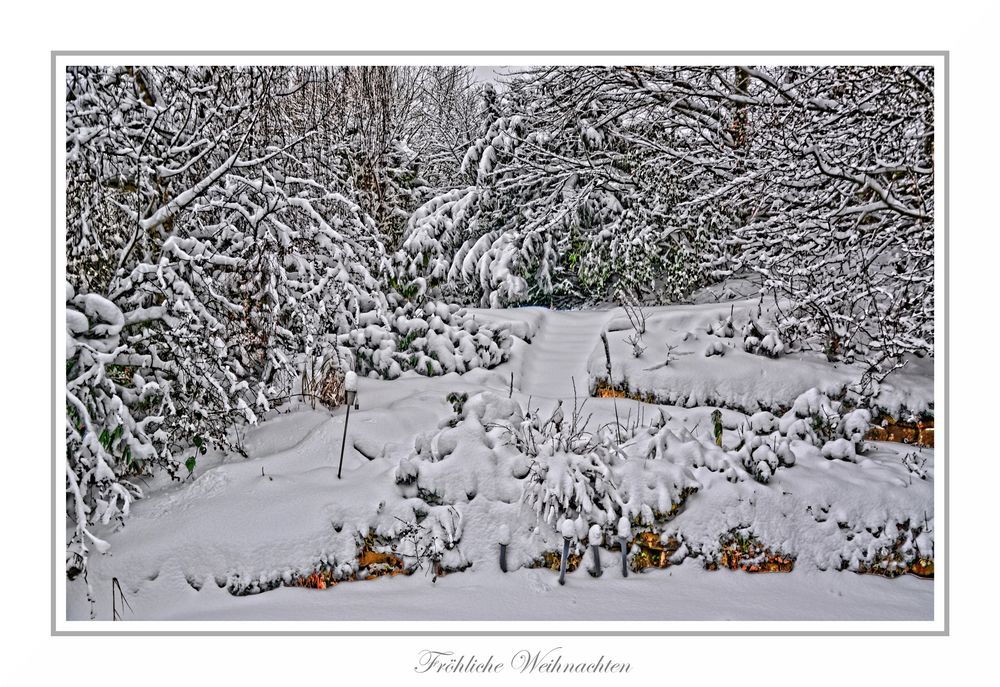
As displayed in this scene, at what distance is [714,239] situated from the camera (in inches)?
118

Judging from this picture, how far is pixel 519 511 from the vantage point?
8.38 feet

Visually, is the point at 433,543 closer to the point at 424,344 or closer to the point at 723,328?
the point at 424,344

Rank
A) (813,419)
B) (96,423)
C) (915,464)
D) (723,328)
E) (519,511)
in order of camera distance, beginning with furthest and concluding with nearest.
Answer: (723,328) < (813,419) < (915,464) < (519,511) < (96,423)

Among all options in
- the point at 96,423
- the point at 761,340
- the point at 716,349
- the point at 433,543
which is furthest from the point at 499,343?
the point at 96,423

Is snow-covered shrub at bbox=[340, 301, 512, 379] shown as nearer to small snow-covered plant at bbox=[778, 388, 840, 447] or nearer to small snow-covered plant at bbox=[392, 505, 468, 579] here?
small snow-covered plant at bbox=[392, 505, 468, 579]

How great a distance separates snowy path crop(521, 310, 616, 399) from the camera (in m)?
3.06

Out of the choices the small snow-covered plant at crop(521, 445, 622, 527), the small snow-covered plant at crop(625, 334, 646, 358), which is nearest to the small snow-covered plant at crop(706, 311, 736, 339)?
the small snow-covered plant at crop(625, 334, 646, 358)

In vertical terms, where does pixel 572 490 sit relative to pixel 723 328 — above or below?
below

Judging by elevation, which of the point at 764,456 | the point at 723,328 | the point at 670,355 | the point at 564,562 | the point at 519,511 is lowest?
the point at 564,562

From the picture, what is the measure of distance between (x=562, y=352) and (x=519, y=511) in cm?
104

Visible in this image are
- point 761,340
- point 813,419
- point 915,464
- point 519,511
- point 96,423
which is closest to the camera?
point 96,423
